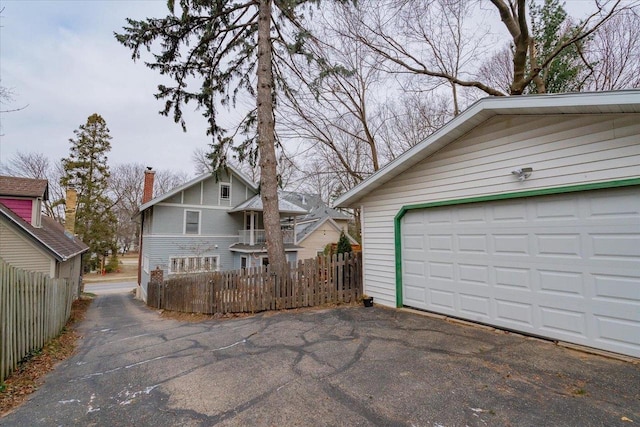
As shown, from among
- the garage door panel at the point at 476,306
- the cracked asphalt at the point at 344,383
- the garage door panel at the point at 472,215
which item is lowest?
the cracked asphalt at the point at 344,383

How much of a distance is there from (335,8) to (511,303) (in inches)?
431

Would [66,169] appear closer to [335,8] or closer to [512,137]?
[335,8]

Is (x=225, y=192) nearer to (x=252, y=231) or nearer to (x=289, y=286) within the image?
(x=252, y=231)

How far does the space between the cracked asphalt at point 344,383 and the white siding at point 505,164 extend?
227 centimetres

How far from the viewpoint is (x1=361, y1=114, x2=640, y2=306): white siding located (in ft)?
12.1

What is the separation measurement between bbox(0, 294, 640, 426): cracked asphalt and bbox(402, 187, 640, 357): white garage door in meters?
0.37

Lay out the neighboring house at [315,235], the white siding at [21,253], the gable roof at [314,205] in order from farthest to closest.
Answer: the gable roof at [314,205]
the neighboring house at [315,235]
the white siding at [21,253]

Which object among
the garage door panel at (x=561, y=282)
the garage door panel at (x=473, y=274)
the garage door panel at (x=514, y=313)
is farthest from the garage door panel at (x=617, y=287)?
the garage door panel at (x=473, y=274)

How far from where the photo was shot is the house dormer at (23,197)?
11430mm

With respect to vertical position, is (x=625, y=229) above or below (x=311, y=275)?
above

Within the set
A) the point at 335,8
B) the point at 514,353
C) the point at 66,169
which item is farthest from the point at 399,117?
the point at 66,169

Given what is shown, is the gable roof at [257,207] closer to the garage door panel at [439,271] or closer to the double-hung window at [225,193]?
the double-hung window at [225,193]

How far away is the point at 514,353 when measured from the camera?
3801 mm

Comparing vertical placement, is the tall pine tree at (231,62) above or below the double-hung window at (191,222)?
above
